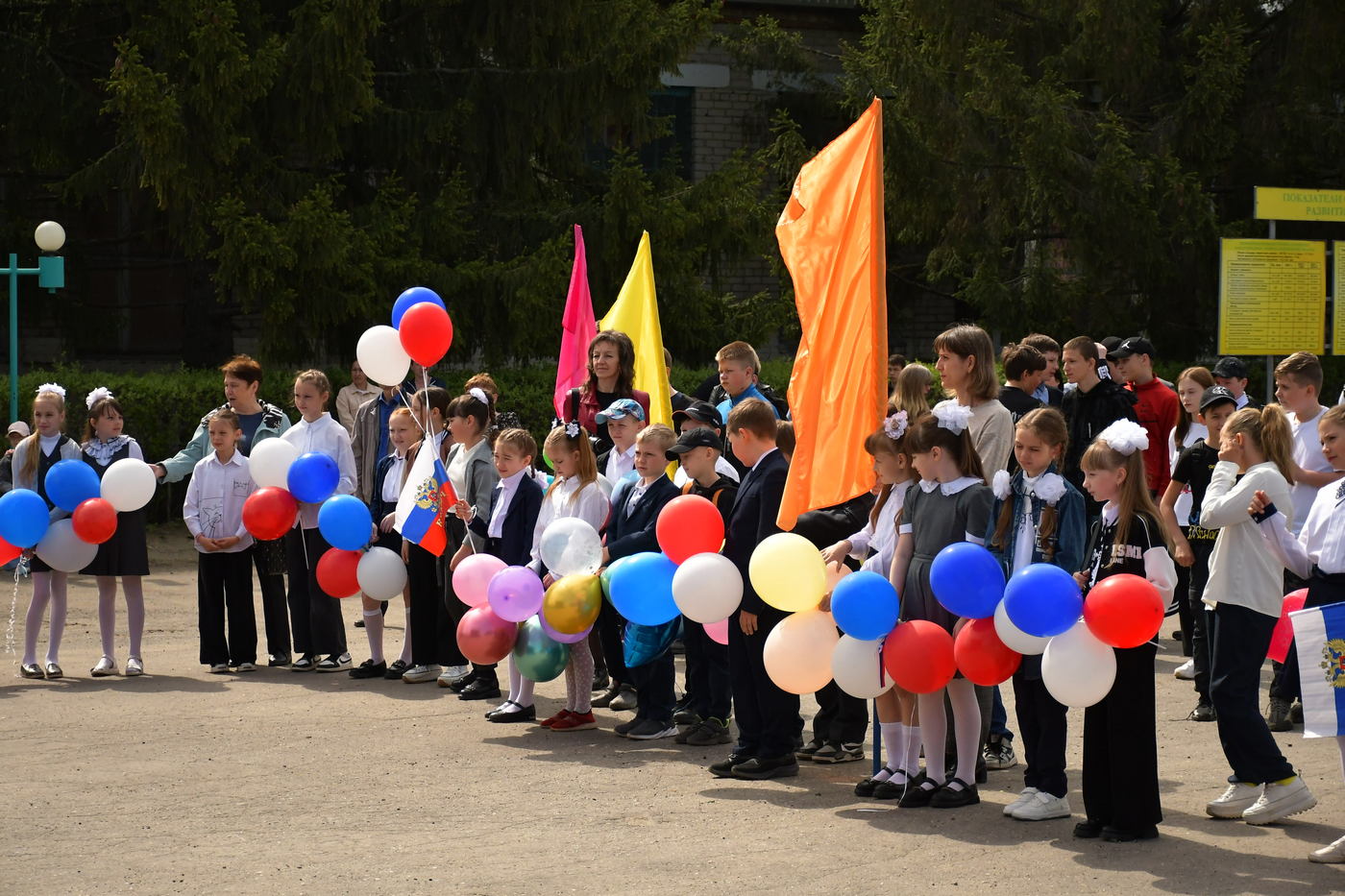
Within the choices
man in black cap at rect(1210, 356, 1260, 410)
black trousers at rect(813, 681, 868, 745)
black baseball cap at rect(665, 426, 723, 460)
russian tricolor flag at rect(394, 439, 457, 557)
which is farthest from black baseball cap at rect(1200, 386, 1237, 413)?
russian tricolor flag at rect(394, 439, 457, 557)

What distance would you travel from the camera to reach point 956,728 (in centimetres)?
616

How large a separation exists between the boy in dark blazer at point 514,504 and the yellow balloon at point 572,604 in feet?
2.91

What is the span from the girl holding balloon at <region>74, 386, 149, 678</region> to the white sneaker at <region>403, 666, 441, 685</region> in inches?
64.0

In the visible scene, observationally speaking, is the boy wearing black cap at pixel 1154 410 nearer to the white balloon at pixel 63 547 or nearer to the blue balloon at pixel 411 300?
the blue balloon at pixel 411 300

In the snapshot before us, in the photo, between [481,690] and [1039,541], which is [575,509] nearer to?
[481,690]

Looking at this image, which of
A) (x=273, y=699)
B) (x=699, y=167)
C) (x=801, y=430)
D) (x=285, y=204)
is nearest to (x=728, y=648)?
(x=801, y=430)

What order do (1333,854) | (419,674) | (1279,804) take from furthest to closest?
(419,674), (1279,804), (1333,854)

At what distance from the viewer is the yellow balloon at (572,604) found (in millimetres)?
7289

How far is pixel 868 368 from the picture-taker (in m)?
6.75

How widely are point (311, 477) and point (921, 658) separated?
451 centimetres

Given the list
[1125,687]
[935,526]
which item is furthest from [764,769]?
[1125,687]

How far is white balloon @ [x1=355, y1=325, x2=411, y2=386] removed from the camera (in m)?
8.59

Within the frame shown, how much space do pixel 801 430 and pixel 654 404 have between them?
3.81 m

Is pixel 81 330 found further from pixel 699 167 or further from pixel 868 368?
pixel 868 368
